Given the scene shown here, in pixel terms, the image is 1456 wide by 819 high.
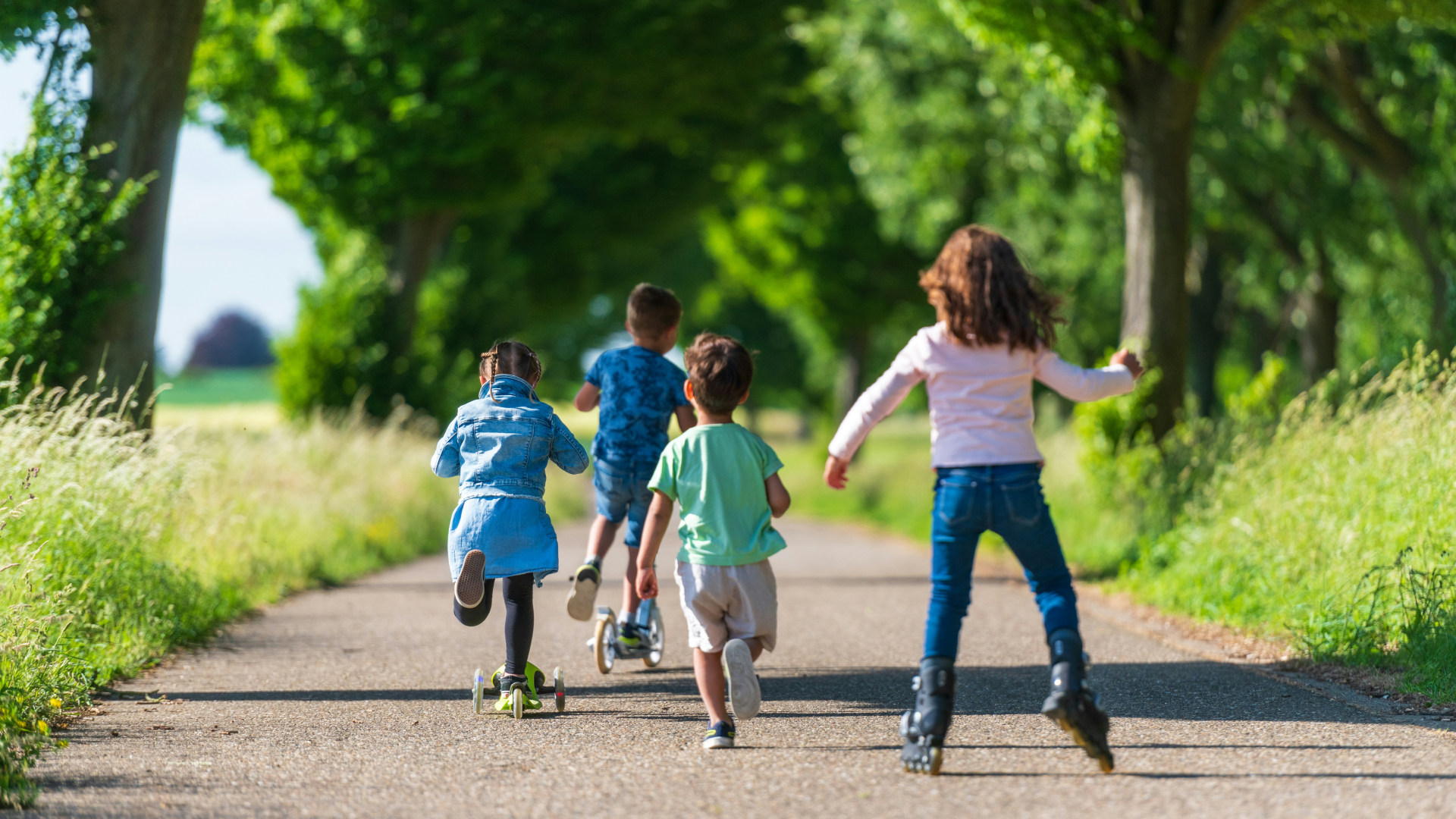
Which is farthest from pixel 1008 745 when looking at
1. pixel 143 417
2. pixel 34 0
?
pixel 34 0

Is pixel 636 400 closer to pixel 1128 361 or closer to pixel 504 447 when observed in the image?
pixel 504 447

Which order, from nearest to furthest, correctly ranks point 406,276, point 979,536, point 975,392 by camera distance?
point 979,536
point 975,392
point 406,276

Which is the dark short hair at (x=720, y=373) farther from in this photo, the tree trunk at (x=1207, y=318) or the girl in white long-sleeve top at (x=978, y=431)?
the tree trunk at (x=1207, y=318)

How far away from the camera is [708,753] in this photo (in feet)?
17.0

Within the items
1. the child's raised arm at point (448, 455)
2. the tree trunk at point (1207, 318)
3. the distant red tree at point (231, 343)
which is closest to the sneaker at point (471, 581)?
the child's raised arm at point (448, 455)

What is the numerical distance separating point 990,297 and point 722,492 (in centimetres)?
128

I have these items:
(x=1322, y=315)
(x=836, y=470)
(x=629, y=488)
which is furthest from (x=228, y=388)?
(x=836, y=470)

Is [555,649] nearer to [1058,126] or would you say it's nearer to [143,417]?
[143,417]

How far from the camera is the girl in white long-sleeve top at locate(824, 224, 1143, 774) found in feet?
15.6

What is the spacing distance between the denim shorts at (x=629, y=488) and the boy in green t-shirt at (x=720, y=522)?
172 cm

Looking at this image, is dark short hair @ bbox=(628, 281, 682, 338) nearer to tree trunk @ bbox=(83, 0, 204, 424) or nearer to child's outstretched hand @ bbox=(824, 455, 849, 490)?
child's outstretched hand @ bbox=(824, 455, 849, 490)

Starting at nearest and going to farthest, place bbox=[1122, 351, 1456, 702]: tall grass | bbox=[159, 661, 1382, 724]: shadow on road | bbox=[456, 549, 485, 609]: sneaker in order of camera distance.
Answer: bbox=[456, 549, 485, 609]: sneaker
bbox=[159, 661, 1382, 724]: shadow on road
bbox=[1122, 351, 1456, 702]: tall grass

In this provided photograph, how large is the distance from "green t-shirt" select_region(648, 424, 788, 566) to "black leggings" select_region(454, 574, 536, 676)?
93 cm

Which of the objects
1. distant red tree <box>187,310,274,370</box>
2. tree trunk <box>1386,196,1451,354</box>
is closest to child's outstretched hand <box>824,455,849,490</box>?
tree trunk <box>1386,196,1451,354</box>
